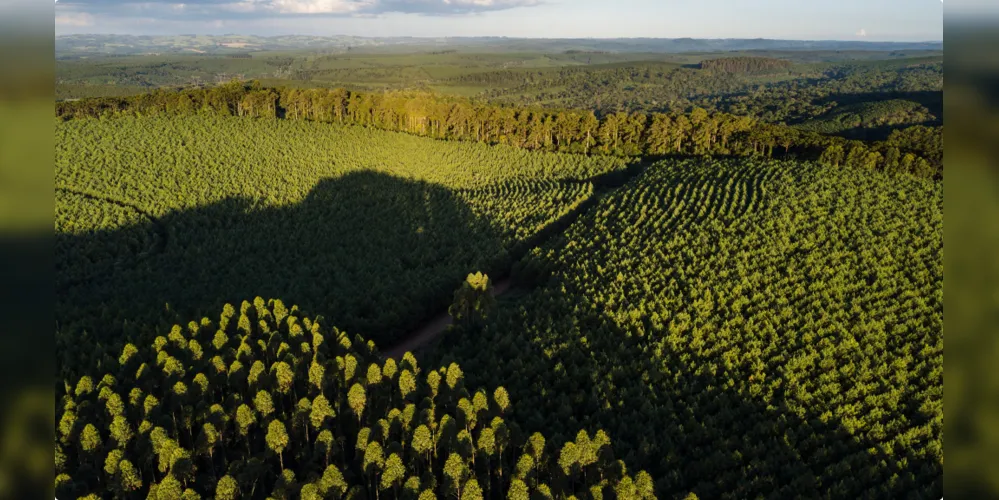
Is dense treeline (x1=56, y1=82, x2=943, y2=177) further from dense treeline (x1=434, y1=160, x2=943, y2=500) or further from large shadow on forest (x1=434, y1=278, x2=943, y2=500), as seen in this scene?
large shadow on forest (x1=434, y1=278, x2=943, y2=500)

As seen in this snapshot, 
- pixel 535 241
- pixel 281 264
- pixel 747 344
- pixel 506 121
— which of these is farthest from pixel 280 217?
pixel 506 121

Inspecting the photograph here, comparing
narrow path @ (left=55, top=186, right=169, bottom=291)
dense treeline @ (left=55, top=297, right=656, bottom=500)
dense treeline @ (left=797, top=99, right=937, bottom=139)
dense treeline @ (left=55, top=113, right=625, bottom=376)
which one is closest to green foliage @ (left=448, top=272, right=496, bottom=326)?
dense treeline @ (left=55, top=113, right=625, bottom=376)

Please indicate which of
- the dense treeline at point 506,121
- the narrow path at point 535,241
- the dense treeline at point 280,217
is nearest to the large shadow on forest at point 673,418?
the narrow path at point 535,241

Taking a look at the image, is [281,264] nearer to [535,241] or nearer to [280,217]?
[280,217]
